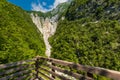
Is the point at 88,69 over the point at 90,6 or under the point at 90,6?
under

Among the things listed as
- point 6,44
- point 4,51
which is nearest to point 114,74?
point 4,51

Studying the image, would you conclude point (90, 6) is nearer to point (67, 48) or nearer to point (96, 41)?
point (96, 41)

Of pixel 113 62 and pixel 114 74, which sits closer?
pixel 114 74

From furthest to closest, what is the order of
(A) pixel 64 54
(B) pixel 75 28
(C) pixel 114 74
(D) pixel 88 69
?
1. (B) pixel 75 28
2. (A) pixel 64 54
3. (D) pixel 88 69
4. (C) pixel 114 74

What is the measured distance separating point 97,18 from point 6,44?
96250 millimetres

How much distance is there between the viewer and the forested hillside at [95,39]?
79.8m

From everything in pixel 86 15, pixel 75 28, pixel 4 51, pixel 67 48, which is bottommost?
pixel 4 51

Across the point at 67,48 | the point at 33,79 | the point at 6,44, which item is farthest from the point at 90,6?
the point at 33,79

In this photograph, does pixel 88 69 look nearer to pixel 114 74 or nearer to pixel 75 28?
pixel 114 74

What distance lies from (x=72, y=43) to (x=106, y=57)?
705 inches

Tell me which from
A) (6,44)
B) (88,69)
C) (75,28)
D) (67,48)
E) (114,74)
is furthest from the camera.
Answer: (75,28)

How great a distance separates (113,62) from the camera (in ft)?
258

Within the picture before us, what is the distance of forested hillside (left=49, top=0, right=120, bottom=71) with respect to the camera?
79812mm

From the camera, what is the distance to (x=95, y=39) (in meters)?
97.1
